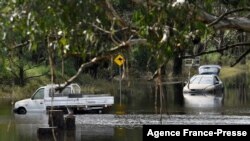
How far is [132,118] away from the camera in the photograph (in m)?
31.7

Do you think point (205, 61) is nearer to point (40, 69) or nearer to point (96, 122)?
point (40, 69)

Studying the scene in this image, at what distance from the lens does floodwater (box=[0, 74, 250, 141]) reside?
85.0 ft

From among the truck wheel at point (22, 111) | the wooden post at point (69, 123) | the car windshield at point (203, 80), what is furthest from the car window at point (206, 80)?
the wooden post at point (69, 123)

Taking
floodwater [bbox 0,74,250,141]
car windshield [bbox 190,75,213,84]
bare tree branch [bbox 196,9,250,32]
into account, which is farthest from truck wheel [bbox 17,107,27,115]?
bare tree branch [bbox 196,9,250,32]

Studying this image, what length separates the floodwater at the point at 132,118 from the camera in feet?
85.0

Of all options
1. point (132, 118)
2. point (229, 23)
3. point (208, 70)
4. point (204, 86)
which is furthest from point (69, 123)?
point (208, 70)

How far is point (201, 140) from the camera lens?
398 inches

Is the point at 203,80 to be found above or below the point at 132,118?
above

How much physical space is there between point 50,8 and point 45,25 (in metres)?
0.23

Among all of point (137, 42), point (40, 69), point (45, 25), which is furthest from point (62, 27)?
point (40, 69)

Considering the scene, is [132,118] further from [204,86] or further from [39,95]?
[204,86]

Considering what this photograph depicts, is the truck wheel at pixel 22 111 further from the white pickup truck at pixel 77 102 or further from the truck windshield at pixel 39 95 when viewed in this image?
the truck windshield at pixel 39 95

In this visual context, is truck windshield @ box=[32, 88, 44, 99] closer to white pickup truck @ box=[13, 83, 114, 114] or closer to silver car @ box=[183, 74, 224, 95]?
white pickup truck @ box=[13, 83, 114, 114]

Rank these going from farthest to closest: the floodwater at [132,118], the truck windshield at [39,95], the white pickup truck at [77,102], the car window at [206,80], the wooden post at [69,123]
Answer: the car window at [206,80] < the truck windshield at [39,95] < the white pickup truck at [77,102] < the wooden post at [69,123] < the floodwater at [132,118]
